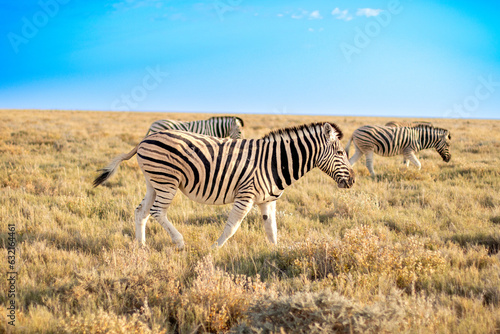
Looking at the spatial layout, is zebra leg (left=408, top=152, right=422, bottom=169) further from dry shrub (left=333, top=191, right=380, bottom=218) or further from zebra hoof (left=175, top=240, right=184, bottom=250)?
zebra hoof (left=175, top=240, right=184, bottom=250)

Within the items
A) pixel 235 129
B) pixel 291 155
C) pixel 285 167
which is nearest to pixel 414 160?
pixel 235 129

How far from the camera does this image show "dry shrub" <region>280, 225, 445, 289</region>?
4.08m

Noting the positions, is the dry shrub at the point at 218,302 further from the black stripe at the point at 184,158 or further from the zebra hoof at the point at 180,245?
the black stripe at the point at 184,158

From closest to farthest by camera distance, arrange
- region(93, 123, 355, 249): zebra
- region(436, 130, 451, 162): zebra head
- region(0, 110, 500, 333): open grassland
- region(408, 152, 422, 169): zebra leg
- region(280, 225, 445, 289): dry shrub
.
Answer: region(0, 110, 500, 333): open grassland
region(280, 225, 445, 289): dry shrub
region(93, 123, 355, 249): zebra
region(408, 152, 422, 169): zebra leg
region(436, 130, 451, 162): zebra head

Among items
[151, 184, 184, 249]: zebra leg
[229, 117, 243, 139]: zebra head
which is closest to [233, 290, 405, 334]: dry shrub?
[151, 184, 184, 249]: zebra leg

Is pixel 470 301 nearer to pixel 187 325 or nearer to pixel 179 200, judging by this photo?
pixel 187 325

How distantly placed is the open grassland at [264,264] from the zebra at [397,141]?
9.80ft

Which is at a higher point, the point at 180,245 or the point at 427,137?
the point at 427,137

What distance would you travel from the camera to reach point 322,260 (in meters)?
4.49

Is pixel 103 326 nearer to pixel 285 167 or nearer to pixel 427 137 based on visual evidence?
pixel 285 167

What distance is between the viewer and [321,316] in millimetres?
2662

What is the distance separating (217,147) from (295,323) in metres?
3.05

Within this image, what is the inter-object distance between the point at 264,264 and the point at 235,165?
1.61 m

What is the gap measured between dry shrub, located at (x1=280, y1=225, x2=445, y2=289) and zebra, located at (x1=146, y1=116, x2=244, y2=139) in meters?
7.82
